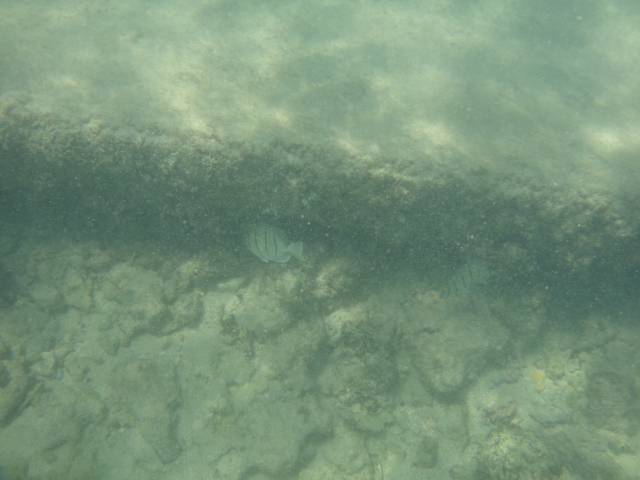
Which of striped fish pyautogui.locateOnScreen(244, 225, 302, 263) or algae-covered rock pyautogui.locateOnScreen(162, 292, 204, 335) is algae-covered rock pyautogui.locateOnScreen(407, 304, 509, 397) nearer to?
striped fish pyautogui.locateOnScreen(244, 225, 302, 263)

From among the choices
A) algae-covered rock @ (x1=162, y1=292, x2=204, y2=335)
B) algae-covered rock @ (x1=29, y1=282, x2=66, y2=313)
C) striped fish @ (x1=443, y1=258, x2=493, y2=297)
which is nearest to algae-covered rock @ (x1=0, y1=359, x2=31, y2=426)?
algae-covered rock @ (x1=29, y1=282, x2=66, y2=313)

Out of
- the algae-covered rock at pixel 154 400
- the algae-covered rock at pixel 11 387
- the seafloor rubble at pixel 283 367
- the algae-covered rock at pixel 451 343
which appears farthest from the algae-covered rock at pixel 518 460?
the algae-covered rock at pixel 11 387

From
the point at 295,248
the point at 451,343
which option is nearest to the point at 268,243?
the point at 295,248

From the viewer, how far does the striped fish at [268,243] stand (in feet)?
9.51

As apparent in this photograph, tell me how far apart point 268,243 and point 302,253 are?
72 centimetres

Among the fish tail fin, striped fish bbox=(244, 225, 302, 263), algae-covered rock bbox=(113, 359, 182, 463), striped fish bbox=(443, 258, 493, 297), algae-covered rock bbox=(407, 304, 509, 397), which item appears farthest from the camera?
algae-covered rock bbox=(407, 304, 509, 397)

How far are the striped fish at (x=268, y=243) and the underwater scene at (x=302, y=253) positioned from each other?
24 millimetres

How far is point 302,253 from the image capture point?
3.58 m

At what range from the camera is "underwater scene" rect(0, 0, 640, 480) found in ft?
10.2

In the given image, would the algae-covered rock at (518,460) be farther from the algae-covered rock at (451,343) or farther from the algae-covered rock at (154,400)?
the algae-covered rock at (154,400)

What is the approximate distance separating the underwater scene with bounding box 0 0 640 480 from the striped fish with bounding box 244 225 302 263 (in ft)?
0.08

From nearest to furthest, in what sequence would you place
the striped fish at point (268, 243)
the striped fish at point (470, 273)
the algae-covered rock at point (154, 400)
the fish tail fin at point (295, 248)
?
1. the striped fish at point (268, 243)
2. the fish tail fin at point (295, 248)
3. the striped fish at point (470, 273)
4. the algae-covered rock at point (154, 400)

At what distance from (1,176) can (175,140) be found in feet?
6.21

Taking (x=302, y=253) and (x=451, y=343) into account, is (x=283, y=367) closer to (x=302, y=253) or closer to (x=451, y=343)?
(x=302, y=253)
